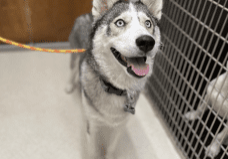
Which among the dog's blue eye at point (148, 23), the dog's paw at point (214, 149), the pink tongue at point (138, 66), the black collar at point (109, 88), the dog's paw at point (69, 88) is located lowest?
the dog's paw at point (69, 88)

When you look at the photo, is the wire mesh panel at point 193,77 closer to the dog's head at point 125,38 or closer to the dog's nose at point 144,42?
the dog's head at point 125,38

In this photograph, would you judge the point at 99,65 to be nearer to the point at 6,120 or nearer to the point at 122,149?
the point at 122,149

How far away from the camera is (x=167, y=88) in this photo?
189 cm

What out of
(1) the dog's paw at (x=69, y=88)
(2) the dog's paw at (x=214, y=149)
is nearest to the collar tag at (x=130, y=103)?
(2) the dog's paw at (x=214, y=149)

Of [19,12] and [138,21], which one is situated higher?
[138,21]

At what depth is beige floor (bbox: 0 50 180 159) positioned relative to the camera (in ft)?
5.07

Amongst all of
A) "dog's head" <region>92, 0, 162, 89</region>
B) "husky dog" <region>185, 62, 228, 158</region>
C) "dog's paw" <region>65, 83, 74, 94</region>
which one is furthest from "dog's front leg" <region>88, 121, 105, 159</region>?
"husky dog" <region>185, 62, 228, 158</region>

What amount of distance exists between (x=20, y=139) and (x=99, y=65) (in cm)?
101

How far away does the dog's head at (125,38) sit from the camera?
3.09ft

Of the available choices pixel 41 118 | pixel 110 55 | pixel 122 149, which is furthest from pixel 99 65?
pixel 41 118

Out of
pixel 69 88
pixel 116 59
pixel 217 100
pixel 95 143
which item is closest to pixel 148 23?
pixel 116 59

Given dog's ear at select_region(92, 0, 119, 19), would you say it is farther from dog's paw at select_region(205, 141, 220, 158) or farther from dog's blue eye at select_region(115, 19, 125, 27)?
Answer: dog's paw at select_region(205, 141, 220, 158)

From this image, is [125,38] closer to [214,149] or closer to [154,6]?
[154,6]

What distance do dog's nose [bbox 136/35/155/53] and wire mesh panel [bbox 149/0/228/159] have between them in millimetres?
591
